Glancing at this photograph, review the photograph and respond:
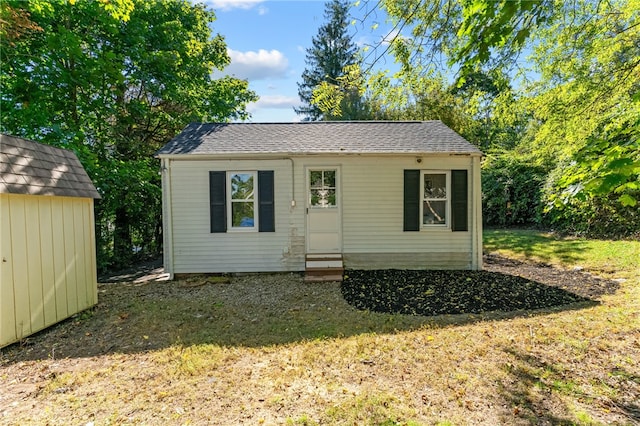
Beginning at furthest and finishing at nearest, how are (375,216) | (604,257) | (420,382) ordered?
(604,257) < (375,216) < (420,382)

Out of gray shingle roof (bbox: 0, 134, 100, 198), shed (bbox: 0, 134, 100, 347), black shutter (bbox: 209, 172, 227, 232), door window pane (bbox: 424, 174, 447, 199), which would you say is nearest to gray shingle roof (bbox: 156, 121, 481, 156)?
black shutter (bbox: 209, 172, 227, 232)

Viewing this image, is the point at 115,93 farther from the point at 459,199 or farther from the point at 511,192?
the point at 511,192

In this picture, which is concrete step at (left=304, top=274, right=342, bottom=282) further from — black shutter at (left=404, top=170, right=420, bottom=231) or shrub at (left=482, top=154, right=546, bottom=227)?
shrub at (left=482, top=154, right=546, bottom=227)

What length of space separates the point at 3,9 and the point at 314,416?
8.53 metres

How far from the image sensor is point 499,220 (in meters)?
15.0

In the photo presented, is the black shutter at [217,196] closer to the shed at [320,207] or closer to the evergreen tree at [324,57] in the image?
the shed at [320,207]

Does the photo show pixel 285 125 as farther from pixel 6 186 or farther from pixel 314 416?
pixel 314 416

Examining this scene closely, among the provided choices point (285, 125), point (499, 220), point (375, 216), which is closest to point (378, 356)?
point (375, 216)

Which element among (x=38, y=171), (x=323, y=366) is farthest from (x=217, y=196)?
(x=323, y=366)

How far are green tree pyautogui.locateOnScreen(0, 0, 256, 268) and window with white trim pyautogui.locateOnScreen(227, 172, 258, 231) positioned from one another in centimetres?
350

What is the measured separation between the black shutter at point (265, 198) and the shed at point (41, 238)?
10.6ft

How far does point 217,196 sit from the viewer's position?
754 centimetres

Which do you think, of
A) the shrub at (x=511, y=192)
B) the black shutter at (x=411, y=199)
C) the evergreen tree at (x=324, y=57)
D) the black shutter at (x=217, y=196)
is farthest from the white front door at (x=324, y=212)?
the evergreen tree at (x=324, y=57)

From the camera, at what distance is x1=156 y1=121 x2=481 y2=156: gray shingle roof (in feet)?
24.9
